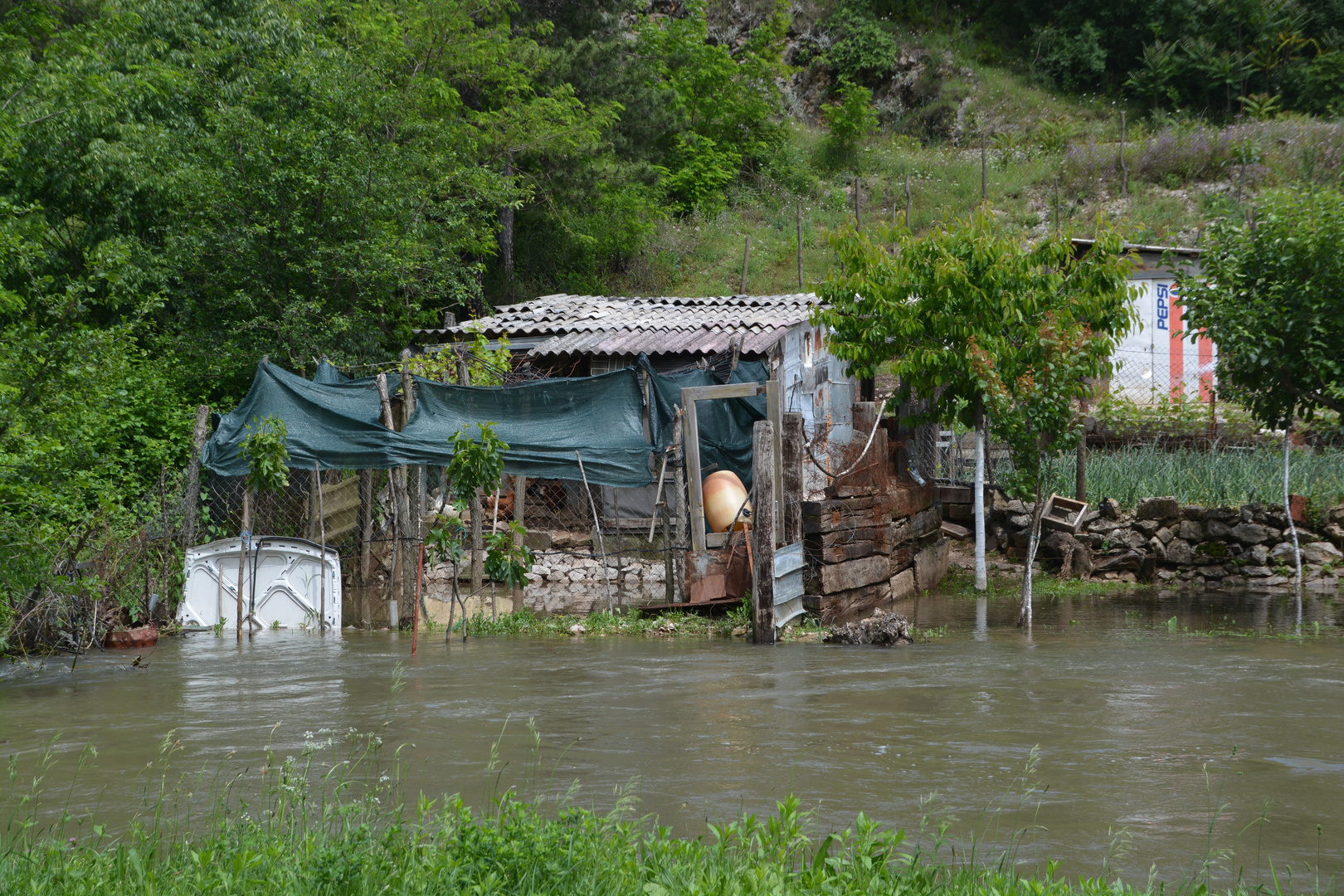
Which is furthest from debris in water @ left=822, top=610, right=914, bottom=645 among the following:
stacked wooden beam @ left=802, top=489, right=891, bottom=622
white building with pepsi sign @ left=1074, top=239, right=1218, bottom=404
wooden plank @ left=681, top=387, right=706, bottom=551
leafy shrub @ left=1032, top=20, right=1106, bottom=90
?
leafy shrub @ left=1032, top=20, right=1106, bottom=90

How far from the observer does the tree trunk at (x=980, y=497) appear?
12.6 metres

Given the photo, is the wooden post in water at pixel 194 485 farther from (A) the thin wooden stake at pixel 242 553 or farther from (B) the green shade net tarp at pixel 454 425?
(A) the thin wooden stake at pixel 242 553

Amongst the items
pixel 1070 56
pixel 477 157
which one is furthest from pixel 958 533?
pixel 1070 56

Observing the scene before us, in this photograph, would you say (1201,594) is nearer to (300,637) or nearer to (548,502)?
(548,502)

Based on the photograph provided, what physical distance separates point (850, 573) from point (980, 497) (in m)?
2.74

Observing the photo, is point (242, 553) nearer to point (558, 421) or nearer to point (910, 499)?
point (558, 421)

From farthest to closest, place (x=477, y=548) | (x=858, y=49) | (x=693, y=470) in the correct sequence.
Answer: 1. (x=858, y=49)
2. (x=693, y=470)
3. (x=477, y=548)

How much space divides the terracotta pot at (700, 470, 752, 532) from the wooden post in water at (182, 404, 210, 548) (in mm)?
5309

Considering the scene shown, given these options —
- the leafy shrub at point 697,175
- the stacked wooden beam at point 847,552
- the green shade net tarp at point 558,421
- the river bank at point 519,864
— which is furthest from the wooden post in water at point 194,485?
the leafy shrub at point 697,175

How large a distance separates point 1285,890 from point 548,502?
10.4 meters

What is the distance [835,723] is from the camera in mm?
6645

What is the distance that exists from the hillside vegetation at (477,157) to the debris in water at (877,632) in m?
4.98

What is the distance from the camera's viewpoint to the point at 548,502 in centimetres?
1342

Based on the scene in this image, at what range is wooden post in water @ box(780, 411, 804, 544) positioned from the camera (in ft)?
33.8
